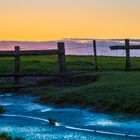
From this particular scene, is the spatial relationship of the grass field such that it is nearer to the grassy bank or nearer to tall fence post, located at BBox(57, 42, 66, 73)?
the grassy bank

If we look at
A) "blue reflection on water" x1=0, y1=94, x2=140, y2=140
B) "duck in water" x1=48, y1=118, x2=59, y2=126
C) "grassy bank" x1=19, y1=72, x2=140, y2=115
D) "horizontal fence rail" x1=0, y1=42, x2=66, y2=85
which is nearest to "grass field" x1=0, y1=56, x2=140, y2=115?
"grassy bank" x1=19, y1=72, x2=140, y2=115

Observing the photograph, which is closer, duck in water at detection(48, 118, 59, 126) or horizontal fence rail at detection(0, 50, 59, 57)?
duck in water at detection(48, 118, 59, 126)

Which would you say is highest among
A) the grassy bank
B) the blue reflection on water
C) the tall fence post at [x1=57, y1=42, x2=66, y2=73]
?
the tall fence post at [x1=57, y1=42, x2=66, y2=73]

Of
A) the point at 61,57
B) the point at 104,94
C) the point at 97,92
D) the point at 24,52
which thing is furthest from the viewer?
the point at 61,57

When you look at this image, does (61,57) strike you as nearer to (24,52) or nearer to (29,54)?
(29,54)

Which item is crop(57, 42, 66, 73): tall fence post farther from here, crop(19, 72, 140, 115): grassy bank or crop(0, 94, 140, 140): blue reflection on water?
crop(0, 94, 140, 140): blue reflection on water

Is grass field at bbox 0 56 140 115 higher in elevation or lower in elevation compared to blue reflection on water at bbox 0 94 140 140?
higher

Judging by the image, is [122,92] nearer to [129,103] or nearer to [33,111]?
[129,103]

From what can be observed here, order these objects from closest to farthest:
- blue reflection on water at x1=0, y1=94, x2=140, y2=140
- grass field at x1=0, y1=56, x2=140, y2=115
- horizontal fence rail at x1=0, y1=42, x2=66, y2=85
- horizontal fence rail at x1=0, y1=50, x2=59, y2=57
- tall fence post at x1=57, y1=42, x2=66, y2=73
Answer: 1. blue reflection on water at x1=0, y1=94, x2=140, y2=140
2. grass field at x1=0, y1=56, x2=140, y2=115
3. horizontal fence rail at x1=0, y1=42, x2=66, y2=85
4. horizontal fence rail at x1=0, y1=50, x2=59, y2=57
5. tall fence post at x1=57, y1=42, x2=66, y2=73

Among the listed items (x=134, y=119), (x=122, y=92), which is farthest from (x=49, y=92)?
(x=134, y=119)

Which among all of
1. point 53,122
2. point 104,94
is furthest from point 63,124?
point 104,94

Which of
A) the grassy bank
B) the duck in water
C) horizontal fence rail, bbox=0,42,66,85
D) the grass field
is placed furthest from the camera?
horizontal fence rail, bbox=0,42,66,85

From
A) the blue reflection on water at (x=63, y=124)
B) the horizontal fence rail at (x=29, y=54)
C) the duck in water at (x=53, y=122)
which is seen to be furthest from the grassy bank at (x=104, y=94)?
the duck in water at (x=53, y=122)

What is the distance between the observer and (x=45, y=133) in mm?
14688
